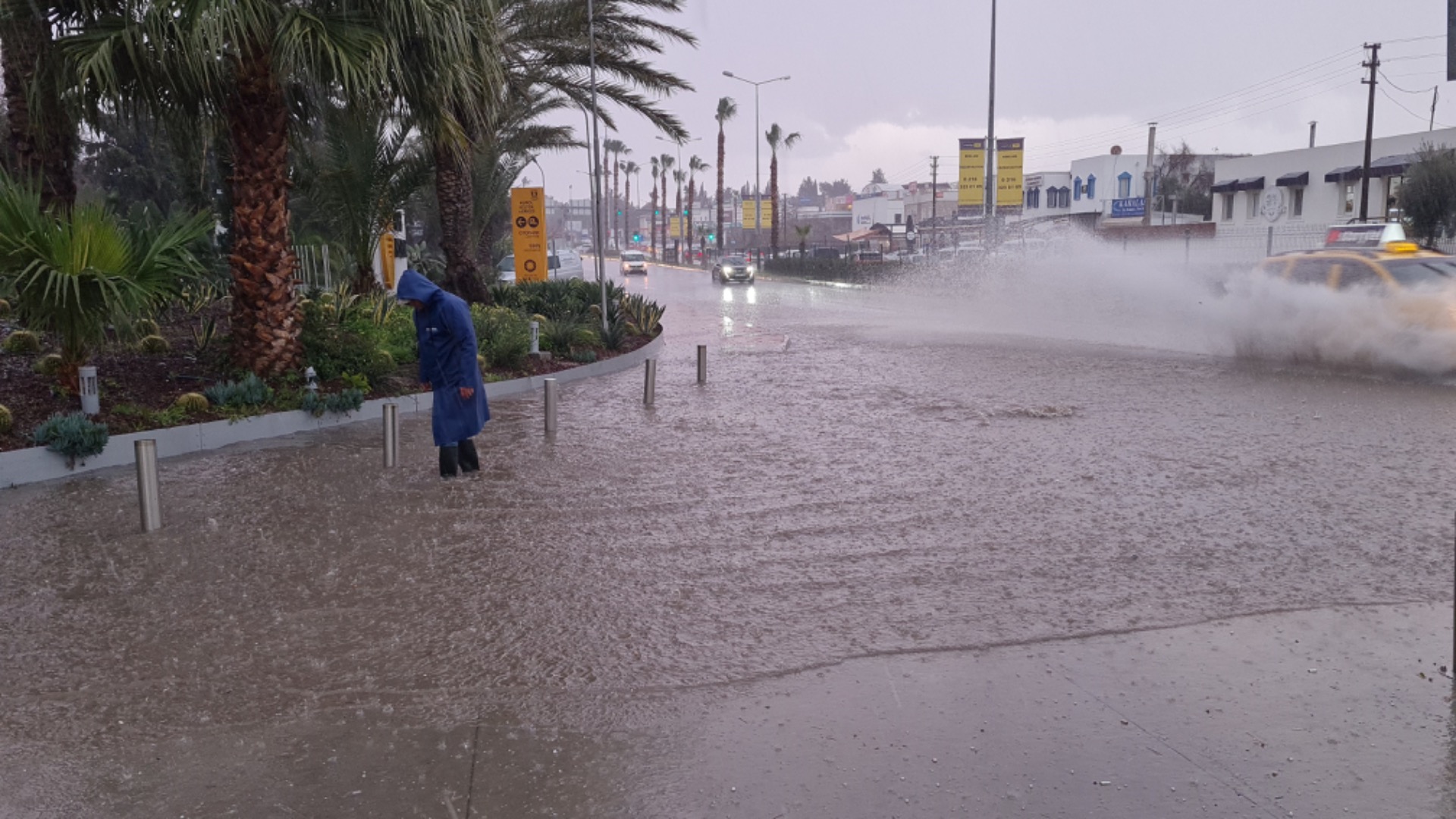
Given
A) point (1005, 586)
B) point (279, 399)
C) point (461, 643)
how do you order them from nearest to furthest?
point (461, 643) → point (1005, 586) → point (279, 399)

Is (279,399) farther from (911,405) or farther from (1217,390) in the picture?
(1217,390)

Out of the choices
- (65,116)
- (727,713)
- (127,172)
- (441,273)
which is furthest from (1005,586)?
(127,172)

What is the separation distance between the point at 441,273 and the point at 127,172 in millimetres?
12584

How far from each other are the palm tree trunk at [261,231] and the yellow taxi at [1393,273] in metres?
12.7

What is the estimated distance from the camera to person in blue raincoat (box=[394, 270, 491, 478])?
8648 mm

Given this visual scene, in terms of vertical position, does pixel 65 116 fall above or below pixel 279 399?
above

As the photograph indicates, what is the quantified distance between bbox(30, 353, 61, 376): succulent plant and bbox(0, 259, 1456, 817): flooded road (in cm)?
220

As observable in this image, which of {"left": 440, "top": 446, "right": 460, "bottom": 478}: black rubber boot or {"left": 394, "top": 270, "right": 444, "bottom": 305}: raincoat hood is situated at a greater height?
{"left": 394, "top": 270, "right": 444, "bottom": 305}: raincoat hood

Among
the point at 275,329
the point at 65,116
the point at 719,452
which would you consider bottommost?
the point at 719,452

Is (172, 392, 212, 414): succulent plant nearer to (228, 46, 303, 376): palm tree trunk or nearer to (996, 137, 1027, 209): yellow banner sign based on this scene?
(228, 46, 303, 376): palm tree trunk

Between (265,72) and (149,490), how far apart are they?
5.45 m

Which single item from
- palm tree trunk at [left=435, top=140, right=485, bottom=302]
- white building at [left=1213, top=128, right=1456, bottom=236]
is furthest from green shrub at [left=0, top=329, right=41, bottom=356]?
white building at [left=1213, top=128, right=1456, bottom=236]

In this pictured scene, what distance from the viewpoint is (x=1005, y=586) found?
6.14m

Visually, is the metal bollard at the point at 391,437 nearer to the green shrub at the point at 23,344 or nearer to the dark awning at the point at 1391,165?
the green shrub at the point at 23,344
